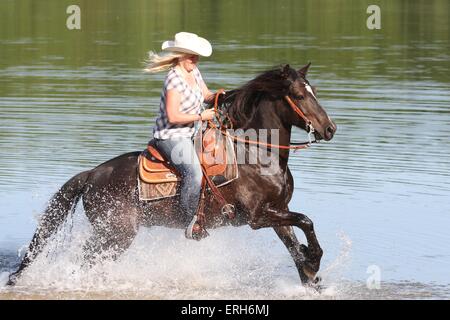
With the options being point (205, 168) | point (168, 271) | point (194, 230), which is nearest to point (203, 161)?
point (205, 168)

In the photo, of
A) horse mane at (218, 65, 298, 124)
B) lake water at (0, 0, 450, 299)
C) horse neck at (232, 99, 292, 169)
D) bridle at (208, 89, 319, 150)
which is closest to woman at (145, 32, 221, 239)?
bridle at (208, 89, 319, 150)

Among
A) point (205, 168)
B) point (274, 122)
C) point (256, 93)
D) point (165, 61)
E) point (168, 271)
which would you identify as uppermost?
point (165, 61)

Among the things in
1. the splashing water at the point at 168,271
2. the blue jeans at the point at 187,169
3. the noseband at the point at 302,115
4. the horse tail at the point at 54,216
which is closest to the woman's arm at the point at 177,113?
the blue jeans at the point at 187,169

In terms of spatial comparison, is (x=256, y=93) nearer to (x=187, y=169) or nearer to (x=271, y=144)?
(x=271, y=144)

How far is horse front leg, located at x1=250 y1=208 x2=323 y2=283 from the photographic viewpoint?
12164 millimetres

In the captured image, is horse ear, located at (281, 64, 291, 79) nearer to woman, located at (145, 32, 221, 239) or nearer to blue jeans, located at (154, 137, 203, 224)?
woman, located at (145, 32, 221, 239)

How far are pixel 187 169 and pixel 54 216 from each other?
1.62m

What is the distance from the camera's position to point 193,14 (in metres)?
47.8

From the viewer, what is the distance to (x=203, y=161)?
40.5ft

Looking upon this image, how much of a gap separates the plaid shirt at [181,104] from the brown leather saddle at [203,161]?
0.19 m

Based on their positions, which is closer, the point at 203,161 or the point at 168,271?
the point at 203,161

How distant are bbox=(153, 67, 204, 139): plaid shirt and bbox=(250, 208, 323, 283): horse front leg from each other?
1.13 metres
